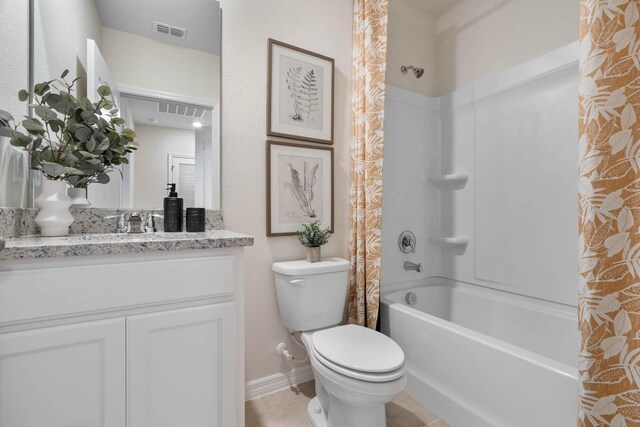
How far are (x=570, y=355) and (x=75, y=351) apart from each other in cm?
228

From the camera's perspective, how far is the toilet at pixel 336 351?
1.13 m

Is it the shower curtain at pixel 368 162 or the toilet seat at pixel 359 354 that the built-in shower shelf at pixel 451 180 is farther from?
the toilet seat at pixel 359 354

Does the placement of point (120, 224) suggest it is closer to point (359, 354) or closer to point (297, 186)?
point (297, 186)

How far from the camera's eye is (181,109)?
149 centimetres

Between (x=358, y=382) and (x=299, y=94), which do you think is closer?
(x=358, y=382)

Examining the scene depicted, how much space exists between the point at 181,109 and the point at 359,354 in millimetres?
1431

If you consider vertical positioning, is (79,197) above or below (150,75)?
below

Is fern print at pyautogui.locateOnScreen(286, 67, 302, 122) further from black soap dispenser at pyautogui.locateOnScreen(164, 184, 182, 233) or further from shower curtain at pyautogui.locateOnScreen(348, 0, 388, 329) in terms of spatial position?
black soap dispenser at pyautogui.locateOnScreen(164, 184, 182, 233)

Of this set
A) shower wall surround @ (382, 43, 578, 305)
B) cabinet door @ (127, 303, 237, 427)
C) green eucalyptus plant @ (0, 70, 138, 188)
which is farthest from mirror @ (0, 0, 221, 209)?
shower wall surround @ (382, 43, 578, 305)

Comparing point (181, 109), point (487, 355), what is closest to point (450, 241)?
point (487, 355)

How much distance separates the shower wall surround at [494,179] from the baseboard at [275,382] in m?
0.86

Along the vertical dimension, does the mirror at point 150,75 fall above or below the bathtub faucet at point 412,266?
above

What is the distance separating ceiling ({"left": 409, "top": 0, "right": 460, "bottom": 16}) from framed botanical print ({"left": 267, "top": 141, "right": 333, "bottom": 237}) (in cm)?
155

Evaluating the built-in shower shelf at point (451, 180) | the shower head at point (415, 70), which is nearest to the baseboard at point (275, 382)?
the built-in shower shelf at point (451, 180)
